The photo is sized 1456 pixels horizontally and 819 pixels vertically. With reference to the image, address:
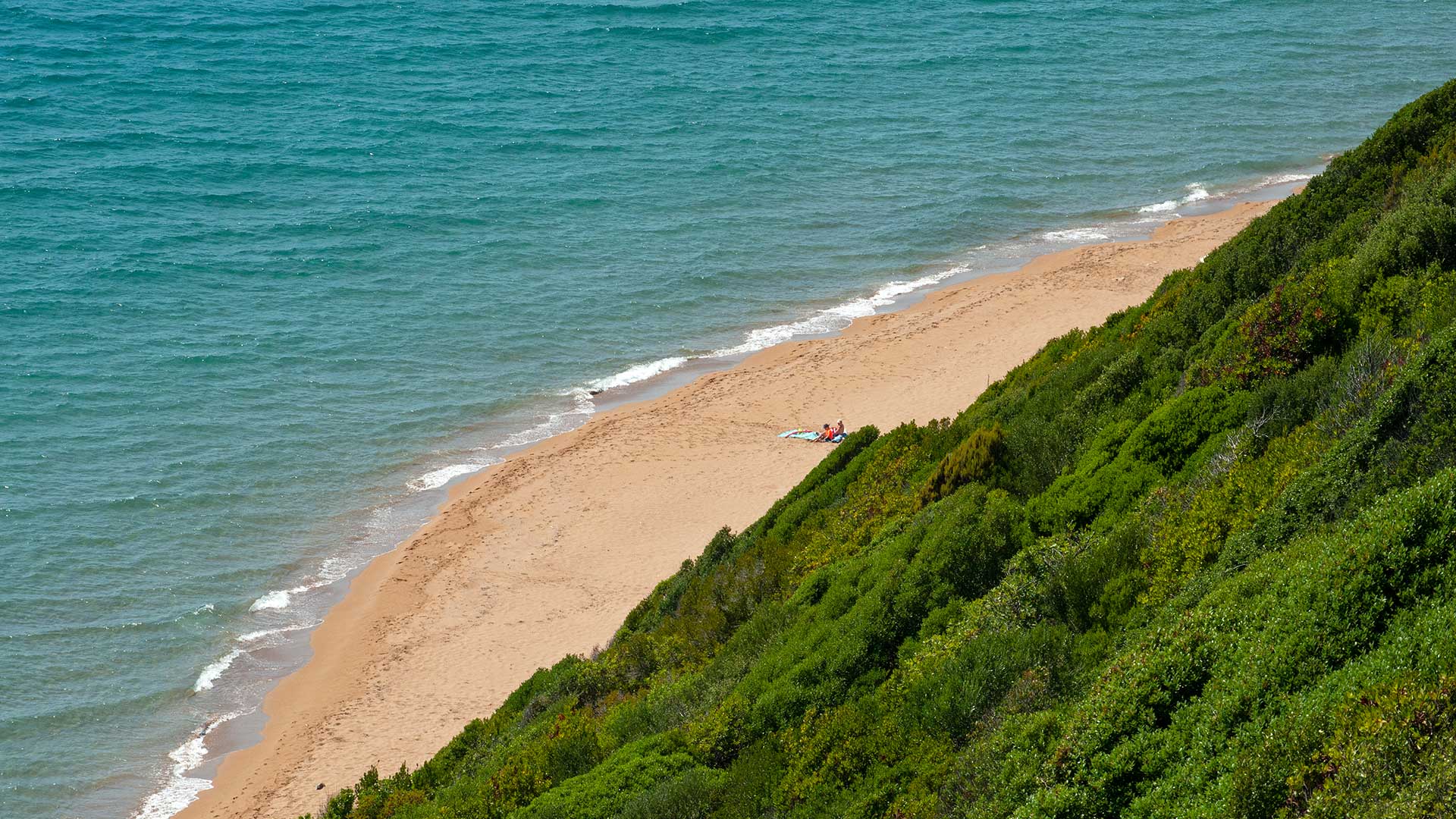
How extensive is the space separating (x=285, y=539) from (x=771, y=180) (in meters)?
Result: 25.1

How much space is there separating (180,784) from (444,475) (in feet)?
31.5

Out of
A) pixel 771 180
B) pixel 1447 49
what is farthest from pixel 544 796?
pixel 1447 49

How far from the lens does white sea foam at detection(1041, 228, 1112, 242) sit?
122 feet

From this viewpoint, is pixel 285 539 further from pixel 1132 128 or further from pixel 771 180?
pixel 1132 128

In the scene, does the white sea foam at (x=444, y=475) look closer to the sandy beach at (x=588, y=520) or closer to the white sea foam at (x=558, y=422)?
the sandy beach at (x=588, y=520)

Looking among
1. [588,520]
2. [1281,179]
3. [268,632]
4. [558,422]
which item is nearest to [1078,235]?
[1281,179]

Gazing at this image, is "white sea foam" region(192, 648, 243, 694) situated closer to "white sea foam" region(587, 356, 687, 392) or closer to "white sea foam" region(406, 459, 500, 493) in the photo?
"white sea foam" region(406, 459, 500, 493)

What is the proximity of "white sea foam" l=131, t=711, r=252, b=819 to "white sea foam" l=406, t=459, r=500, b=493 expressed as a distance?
25.0 ft

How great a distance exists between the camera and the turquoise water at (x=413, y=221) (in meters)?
21.7

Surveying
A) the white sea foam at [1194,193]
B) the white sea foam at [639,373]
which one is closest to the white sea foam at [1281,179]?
the white sea foam at [1194,193]

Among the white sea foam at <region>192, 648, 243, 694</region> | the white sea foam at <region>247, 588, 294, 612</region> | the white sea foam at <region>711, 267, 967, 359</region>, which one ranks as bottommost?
the white sea foam at <region>192, 648, 243, 694</region>

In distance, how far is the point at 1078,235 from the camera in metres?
37.8

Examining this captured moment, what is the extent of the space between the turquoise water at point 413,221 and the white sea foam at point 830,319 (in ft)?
0.52

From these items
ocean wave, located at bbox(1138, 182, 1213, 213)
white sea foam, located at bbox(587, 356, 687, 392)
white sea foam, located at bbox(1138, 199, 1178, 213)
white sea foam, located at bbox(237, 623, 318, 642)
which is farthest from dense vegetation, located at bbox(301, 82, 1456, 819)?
ocean wave, located at bbox(1138, 182, 1213, 213)
